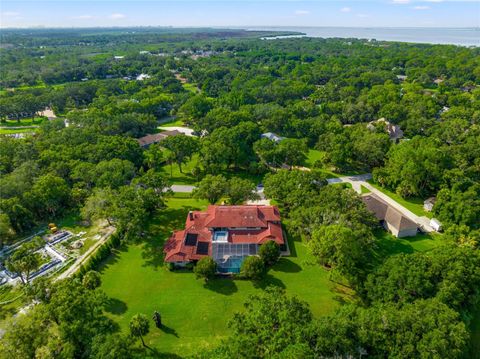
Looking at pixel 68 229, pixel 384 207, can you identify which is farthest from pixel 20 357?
pixel 384 207

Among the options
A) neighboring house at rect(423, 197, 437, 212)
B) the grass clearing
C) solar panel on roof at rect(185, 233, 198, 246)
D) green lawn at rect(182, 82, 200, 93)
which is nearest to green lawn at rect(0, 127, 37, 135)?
the grass clearing

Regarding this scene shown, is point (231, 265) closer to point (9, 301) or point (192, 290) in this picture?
point (192, 290)

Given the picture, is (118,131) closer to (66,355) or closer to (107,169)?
(107,169)

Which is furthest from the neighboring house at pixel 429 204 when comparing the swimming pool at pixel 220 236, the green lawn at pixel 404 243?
the swimming pool at pixel 220 236

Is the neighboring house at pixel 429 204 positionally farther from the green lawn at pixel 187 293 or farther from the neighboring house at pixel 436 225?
→ the green lawn at pixel 187 293

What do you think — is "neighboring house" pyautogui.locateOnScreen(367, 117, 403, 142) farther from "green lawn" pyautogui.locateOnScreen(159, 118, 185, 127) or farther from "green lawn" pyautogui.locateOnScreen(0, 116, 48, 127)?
"green lawn" pyautogui.locateOnScreen(0, 116, 48, 127)
